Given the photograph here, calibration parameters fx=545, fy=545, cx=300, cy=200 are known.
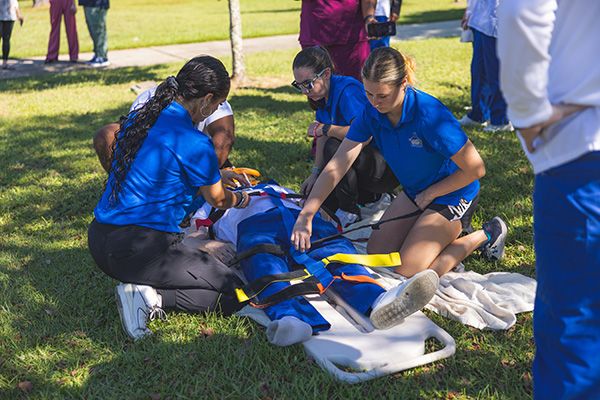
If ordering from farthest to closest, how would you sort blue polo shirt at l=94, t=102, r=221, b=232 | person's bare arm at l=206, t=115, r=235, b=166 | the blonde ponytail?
1. person's bare arm at l=206, t=115, r=235, b=166
2. the blonde ponytail
3. blue polo shirt at l=94, t=102, r=221, b=232

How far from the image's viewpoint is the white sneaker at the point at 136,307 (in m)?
2.92

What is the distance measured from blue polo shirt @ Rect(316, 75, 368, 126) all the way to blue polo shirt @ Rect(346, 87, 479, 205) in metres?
0.58

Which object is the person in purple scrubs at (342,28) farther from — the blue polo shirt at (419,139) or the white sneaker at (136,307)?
the white sneaker at (136,307)

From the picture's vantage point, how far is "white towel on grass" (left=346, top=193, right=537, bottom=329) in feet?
9.81

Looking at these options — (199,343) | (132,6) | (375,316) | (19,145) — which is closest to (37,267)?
(199,343)

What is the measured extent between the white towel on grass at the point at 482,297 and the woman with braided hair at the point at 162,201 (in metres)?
1.22

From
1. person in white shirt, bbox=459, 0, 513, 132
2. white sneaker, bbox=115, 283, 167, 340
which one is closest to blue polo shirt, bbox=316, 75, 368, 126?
white sneaker, bbox=115, 283, 167, 340

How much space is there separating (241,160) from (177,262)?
9.46ft

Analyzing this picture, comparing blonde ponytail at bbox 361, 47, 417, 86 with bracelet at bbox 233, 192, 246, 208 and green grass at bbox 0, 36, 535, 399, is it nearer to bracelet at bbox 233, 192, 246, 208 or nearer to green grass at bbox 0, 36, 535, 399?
bracelet at bbox 233, 192, 246, 208

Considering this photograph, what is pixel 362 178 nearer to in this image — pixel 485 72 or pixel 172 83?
pixel 172 83

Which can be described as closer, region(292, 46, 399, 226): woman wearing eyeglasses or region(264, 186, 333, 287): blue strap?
region(264, 186, 333, 287): blue strap

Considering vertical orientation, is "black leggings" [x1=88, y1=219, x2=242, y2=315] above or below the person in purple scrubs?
below

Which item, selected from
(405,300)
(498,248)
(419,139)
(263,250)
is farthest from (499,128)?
(405,300)

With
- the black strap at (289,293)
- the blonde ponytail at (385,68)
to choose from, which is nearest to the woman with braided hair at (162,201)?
the black strap at (289,293)
